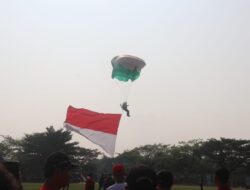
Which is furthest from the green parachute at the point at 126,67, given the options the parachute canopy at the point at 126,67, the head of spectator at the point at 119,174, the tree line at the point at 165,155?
the tree line at the point at 165,155

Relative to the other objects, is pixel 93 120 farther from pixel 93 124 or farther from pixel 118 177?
pixel 118 177

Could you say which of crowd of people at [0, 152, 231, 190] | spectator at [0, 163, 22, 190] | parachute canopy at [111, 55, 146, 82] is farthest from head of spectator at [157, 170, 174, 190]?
parachute canopy at [111, 55, 146, 82]

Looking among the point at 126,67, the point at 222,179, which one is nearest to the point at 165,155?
the point at 126,67

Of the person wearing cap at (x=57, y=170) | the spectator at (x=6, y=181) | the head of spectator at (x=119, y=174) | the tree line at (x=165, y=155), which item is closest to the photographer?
the spectator at (x=6, y=181)

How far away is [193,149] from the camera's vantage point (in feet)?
332

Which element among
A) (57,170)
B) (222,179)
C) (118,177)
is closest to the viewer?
(57,170)

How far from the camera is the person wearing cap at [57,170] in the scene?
429 centimetres

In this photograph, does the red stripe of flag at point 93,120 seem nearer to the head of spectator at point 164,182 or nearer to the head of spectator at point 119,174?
the head of spectator at point 119,174

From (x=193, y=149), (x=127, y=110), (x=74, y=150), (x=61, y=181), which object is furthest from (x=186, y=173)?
(x=61, y=181)

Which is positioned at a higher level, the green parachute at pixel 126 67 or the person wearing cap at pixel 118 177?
the green parachute at pixel 126 67

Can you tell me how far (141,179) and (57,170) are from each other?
1235 mm

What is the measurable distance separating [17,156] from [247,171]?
38.5 m

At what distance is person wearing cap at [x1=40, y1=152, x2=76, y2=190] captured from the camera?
169 inches

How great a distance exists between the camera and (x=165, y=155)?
107875mm
